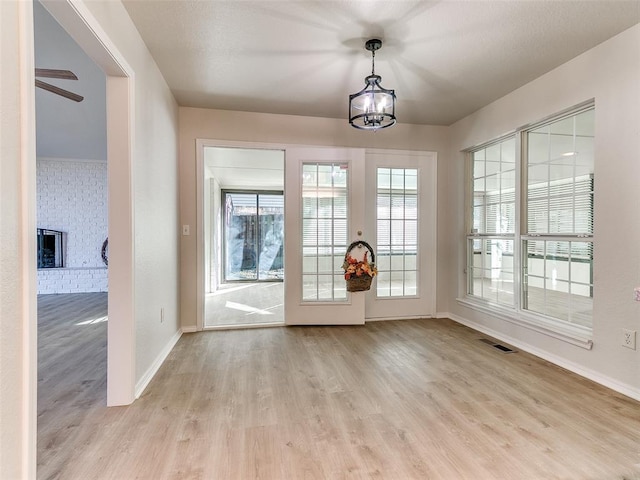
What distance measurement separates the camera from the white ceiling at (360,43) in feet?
6.46

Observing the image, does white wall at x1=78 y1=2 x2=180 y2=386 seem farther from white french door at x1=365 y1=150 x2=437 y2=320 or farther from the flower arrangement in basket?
white french door at x1=365 y1=150 x2=437 y2=320

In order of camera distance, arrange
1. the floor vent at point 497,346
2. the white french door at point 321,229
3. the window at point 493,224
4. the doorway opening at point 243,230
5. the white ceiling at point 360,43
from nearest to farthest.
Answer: the white ceiling at point 360,43 < the floor vent at point 497,346 < the window at point 493,224 < the white french door at point 321,229 < the doorway opening at point 243,230

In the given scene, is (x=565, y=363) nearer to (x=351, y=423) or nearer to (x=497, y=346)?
(x=497, y=346)

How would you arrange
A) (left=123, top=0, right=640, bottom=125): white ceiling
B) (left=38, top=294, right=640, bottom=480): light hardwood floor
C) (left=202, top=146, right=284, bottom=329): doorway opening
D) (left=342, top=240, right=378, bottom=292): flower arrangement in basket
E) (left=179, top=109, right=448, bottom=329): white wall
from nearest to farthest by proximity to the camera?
(left=38, top=294, right=640, bottom=480): light hardwood floor
(left=123, top=0, right=640, bottom=125): white ceiling
(left=342, top=240, right=378, bottom=292): flower arrangement in basket
(left=179, top=109, right=448, bottom=329): white wall
(left=202, top=146, right=284, bottom=329): doorway opening

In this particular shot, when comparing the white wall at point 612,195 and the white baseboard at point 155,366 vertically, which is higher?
the white wall at point 612,195

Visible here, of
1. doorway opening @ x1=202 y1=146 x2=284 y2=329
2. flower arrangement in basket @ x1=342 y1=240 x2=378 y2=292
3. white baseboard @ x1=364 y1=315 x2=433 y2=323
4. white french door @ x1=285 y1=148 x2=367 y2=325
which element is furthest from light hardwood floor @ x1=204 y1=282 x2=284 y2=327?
flower arrangement in basket @ x1=342 y1=240 x2=378 y2=292

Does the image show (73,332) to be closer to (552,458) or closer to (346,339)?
(346,339)

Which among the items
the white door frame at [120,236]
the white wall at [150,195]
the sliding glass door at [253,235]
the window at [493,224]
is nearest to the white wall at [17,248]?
the white wall at [150,195]

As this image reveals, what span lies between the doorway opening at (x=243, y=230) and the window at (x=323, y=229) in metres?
→ 1.23

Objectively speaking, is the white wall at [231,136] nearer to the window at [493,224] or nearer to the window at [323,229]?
the window at [323,229]

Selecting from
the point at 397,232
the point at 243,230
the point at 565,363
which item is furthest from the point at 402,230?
the point at 243,230

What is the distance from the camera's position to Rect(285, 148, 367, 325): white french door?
3.70 metres

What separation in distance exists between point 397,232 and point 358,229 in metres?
0.60

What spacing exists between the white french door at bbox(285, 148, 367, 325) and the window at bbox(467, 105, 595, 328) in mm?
1412
